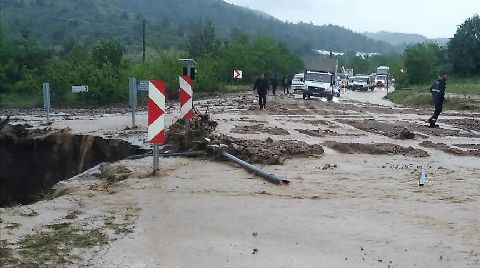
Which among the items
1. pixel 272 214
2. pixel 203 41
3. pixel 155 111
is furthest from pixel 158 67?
pixel 203 41

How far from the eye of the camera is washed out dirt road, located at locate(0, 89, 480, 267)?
203 inches

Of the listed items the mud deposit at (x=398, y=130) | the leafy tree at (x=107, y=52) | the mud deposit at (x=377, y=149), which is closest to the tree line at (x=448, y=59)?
the leafy tree at (x=107, y=52)

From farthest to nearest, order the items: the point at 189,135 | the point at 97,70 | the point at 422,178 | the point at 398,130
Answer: the point at 97,70 < the point at 398,130 < the point at 189,135 < the point at 422,178

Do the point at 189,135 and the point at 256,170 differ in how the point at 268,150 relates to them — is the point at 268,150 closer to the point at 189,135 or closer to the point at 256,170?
the point at 189,135

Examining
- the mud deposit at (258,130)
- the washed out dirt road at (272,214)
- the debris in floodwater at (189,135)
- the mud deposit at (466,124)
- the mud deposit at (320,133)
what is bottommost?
the washed out dirt road at (272,214)

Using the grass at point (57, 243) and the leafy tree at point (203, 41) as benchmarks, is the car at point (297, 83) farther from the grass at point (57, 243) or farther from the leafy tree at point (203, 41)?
the grass at point (57, 243)

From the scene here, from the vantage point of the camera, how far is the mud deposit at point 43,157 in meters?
13.2

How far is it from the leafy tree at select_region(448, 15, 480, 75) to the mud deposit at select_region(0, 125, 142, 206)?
171 ft

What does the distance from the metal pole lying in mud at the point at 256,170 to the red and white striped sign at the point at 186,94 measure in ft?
4.88

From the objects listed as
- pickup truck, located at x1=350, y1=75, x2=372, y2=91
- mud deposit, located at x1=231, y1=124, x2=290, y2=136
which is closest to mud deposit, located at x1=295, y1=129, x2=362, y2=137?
mud deposit, located at x1=231, y1=124, x2=290, y2=136

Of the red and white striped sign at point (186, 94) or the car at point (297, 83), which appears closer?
the red and white striped sign at point (186, 94)

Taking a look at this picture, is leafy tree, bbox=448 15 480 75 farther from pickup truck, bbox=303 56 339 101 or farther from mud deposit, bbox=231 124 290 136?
mud deposit, bbox=231 124 290 136

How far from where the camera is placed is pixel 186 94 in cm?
1106

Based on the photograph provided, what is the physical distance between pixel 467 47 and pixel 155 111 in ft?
183
